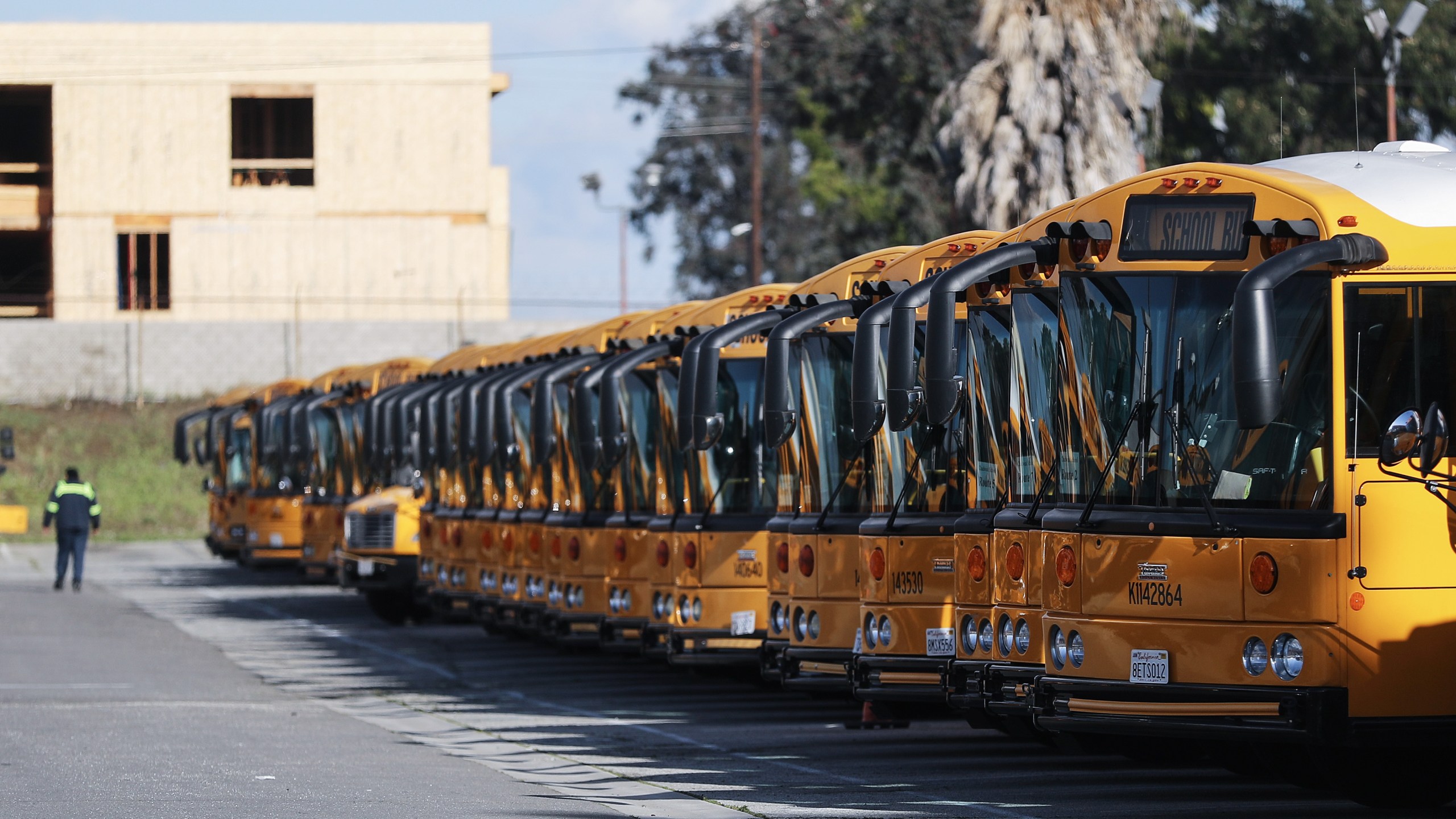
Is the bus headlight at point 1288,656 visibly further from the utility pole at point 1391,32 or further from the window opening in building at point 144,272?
the window opening in building at point 144,272

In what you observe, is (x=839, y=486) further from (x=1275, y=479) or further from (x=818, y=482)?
(x=1275, y=479)

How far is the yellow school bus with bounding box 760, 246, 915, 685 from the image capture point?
13.9 m

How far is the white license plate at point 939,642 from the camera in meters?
12.8

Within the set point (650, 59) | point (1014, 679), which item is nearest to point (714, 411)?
point (1014, 679)

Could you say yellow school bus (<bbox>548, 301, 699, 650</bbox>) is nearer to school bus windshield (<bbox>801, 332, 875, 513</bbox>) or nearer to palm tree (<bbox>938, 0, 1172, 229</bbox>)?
school bus windshield (<bbox>801, 332, 875, 513</bbox>)

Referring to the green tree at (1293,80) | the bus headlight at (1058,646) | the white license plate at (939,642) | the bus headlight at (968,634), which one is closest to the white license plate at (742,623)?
the white license plate at (939,642)

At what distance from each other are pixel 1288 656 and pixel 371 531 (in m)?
19.7

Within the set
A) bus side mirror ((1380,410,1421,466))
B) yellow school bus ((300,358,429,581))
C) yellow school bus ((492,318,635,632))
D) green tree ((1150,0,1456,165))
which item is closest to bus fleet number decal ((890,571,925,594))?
bus side mirror ((1380,410,1421,466))

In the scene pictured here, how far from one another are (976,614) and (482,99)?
5277 centimetres

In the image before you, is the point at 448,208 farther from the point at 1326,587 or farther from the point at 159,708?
the point at 1326,587

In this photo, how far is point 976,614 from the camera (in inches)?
474

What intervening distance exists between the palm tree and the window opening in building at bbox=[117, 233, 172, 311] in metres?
35.1

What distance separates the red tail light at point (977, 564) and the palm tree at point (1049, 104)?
1946cm

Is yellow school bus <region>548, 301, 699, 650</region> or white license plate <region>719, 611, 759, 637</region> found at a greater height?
yellow school bus <region>548, 301, 699, 650</region>
